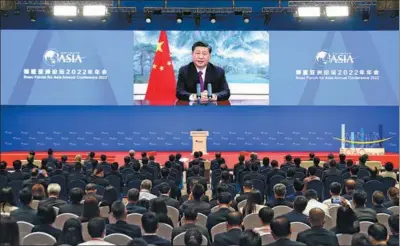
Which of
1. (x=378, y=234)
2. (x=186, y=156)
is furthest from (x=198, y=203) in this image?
(x=186, y=156)

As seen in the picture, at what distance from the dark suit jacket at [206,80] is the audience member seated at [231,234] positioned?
1218cm

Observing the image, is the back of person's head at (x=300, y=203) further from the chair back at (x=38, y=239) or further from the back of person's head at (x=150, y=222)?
the chair back at (x=38, y=239)

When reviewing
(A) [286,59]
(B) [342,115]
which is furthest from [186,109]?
(B) [342,115]

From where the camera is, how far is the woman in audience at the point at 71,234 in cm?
525

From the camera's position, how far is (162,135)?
62.1 ft

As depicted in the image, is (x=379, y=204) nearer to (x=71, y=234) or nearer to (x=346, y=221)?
(x=346, y=221)

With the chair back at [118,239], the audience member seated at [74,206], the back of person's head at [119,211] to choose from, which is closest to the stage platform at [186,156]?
the audience member seated at [74,206]

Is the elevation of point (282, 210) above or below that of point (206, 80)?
below

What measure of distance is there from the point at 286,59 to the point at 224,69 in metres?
1.94

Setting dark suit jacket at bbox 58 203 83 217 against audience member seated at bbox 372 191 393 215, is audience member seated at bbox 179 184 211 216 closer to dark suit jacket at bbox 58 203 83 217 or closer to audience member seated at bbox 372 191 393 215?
dark suit jacket at bbox 58 203 83 217

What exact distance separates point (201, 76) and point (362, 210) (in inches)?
450

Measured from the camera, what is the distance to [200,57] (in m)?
17.8

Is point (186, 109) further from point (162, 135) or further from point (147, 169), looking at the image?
point (147, 169)

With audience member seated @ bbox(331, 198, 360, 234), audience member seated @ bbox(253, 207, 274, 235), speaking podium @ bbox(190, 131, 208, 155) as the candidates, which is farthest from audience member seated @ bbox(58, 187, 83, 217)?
speaking podium @ bbox(190, 131, 208, 155)
